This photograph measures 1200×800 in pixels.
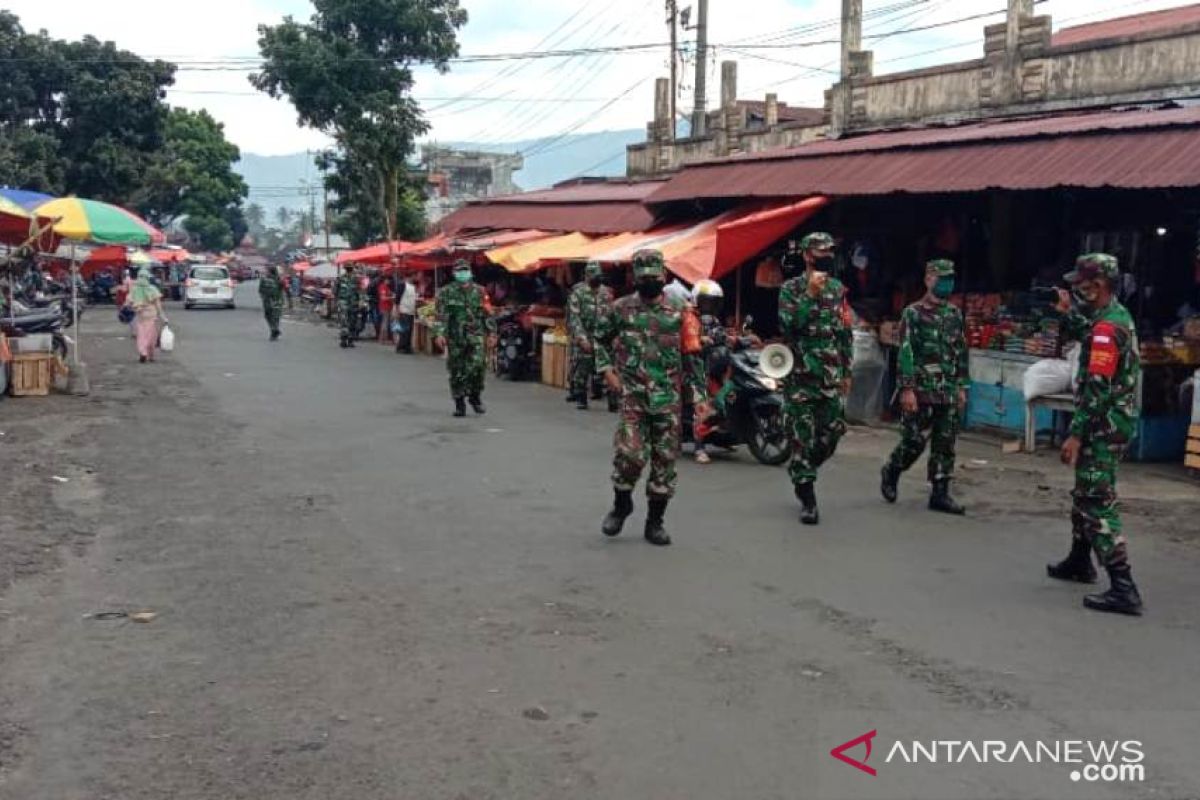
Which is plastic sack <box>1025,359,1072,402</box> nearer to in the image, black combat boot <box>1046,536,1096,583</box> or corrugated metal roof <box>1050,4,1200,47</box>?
black combat boot <box>1046,536,1096,583</box>

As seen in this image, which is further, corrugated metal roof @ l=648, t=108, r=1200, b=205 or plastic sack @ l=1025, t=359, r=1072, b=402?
plastic sack @ l=1025, t=359, r=1072, b=402

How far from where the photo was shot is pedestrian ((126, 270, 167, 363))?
776 inches

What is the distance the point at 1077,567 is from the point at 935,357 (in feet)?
6.45

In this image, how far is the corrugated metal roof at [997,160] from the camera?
939 centimetres

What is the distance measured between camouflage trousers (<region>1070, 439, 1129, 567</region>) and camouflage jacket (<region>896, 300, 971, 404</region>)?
1.95 metres

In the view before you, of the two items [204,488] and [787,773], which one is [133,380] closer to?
[204,488]

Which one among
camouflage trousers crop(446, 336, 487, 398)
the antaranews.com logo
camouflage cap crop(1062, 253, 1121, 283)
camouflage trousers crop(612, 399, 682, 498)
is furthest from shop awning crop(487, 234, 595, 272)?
the antaranews.com logo

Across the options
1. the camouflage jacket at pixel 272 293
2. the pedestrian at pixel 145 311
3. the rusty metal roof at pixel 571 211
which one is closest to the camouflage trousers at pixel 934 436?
the rusty metal roof at pixel 571 211

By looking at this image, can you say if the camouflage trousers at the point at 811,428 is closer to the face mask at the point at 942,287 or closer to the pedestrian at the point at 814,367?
the pedestrian at the point at 814,367

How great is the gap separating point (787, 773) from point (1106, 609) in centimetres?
264

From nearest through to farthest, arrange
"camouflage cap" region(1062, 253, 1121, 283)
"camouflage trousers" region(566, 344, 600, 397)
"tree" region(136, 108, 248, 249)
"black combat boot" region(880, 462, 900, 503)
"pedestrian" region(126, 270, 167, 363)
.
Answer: "camouflage cap" region(1062, 253, 1121, 283) < "black combat boot" region(880, 462, 900, 503) < "camouflage trousers" region(566, 344, 600, 397) < "pedestrian" region(126, 270, 167, 363) < "tree" region(136, 108, 248, 249)

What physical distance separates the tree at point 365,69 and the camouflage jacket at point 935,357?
Answer: 29.4 meters

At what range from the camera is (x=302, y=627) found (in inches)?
214

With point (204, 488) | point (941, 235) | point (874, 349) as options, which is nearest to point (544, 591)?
point (204, 488)
